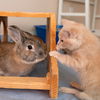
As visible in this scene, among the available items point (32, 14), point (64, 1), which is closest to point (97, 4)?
point (64, 1)

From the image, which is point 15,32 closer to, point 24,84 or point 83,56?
point 24,84

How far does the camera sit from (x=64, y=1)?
10.3 ft

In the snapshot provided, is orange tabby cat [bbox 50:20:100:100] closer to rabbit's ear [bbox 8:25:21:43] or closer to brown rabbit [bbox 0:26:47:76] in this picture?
brown rabbit [bbox 0:26:47:76]

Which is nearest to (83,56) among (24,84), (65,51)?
(65,51)

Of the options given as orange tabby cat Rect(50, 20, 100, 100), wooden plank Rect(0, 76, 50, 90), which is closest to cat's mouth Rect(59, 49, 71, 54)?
orange tabby cat Rect(50, 20, 100, 100)

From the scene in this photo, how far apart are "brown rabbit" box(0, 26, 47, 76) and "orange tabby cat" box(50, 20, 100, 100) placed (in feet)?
0.39

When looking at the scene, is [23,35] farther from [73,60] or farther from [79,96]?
[79,96]

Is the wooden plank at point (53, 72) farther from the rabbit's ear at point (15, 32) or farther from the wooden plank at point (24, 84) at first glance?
the rabbit's ear at point (15, 32)

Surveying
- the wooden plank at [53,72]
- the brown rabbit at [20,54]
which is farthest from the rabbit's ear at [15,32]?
the wooden plank at [53,72]

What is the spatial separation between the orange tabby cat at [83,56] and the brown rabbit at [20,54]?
0.39 ft

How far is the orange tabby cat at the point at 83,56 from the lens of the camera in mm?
1057

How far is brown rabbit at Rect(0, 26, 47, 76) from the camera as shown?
1.16 metres

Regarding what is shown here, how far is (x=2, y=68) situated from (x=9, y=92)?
0.65 ft

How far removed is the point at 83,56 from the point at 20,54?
1.20ft
